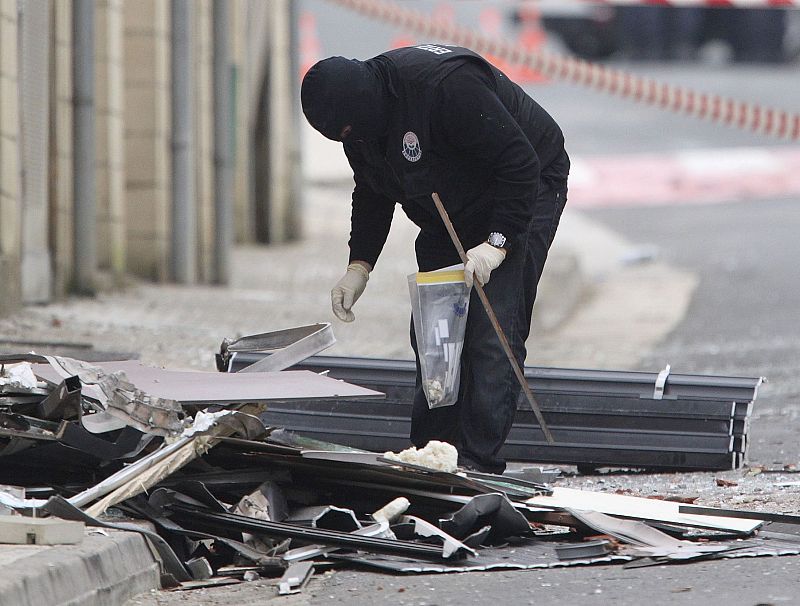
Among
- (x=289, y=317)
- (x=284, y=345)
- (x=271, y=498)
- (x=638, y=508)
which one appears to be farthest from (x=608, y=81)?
(x=271, y=498)

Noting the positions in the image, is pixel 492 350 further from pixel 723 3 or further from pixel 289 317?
pixel 723 3

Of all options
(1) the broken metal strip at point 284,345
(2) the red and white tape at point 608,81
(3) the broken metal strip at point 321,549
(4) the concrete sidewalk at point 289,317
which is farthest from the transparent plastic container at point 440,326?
(2) the red and white tape at point 608,81

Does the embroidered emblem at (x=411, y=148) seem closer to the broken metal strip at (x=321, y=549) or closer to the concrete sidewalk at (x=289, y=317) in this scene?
the broken metal strip at (x=321, y=549)

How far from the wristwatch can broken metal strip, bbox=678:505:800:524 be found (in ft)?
3.24

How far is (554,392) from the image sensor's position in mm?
5887

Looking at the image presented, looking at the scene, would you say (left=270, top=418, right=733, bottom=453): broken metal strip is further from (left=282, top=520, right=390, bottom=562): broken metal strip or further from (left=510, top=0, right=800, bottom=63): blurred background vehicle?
(left=510, top=0, right=800, bottom=63): blurred background vehicle

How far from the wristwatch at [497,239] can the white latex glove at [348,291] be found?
0.69m

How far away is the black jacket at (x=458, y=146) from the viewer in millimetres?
4883

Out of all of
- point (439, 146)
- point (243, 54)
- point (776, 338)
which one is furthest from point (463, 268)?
point (243, 54)

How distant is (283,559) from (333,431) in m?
1.76

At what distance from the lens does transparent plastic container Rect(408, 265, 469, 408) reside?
5129 millimetres

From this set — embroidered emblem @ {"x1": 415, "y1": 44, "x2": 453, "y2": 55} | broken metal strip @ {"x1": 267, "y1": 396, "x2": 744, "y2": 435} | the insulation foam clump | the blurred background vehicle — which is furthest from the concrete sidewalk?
the blurred background vehicle

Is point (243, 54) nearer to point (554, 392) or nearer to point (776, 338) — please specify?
point (776, 338)

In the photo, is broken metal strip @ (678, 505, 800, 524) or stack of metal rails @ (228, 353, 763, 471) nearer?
broken metal strip @ (678, 505, 800, 524)
